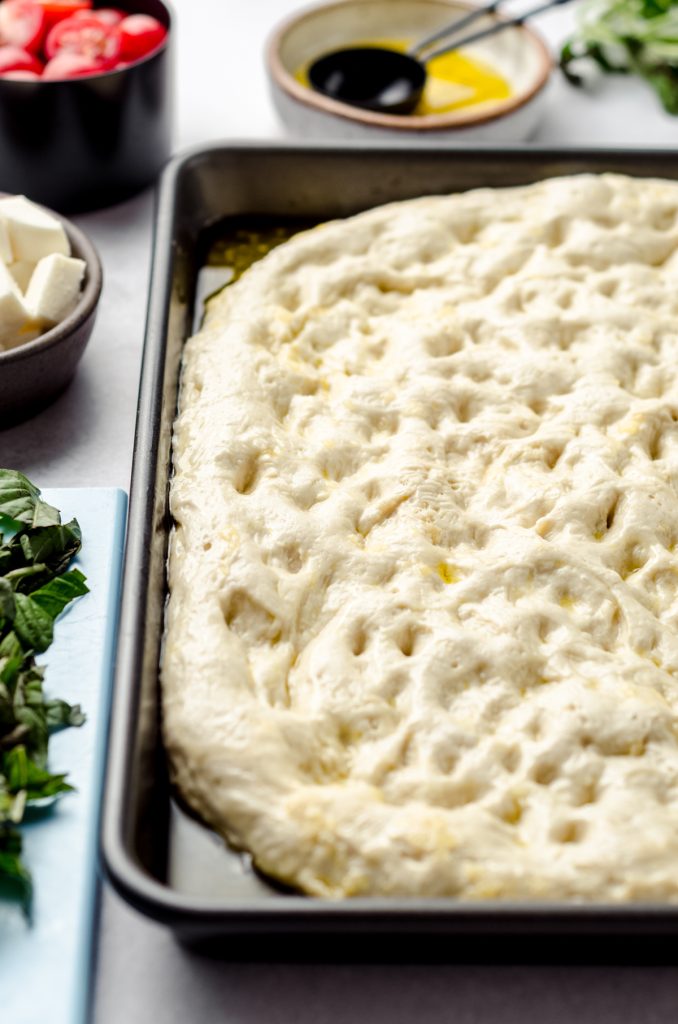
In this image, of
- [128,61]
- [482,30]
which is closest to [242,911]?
[128,61]

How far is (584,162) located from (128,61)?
88cm

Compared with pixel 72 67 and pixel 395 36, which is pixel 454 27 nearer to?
pixel 395 36

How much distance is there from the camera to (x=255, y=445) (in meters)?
1.64

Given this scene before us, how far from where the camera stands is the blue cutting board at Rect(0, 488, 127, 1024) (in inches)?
48.9

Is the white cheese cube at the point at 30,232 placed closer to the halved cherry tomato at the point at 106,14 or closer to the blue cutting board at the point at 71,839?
the blue cutting board at the point at 71,839

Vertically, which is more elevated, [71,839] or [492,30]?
[492,30]

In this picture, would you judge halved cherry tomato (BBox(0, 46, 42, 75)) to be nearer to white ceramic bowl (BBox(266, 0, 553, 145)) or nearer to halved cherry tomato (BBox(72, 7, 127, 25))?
halved cherry tomato (BBox(72, 7, 127, 25))

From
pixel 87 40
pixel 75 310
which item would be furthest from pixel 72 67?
pixel 75 310

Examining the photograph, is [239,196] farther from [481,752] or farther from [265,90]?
[481,752]

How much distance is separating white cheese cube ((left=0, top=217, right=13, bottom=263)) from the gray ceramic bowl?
119mm

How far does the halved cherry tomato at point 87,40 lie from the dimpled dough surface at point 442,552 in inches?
24.8

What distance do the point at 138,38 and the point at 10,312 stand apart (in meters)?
0.81

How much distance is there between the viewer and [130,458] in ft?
6.40

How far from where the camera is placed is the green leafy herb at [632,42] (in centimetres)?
273
